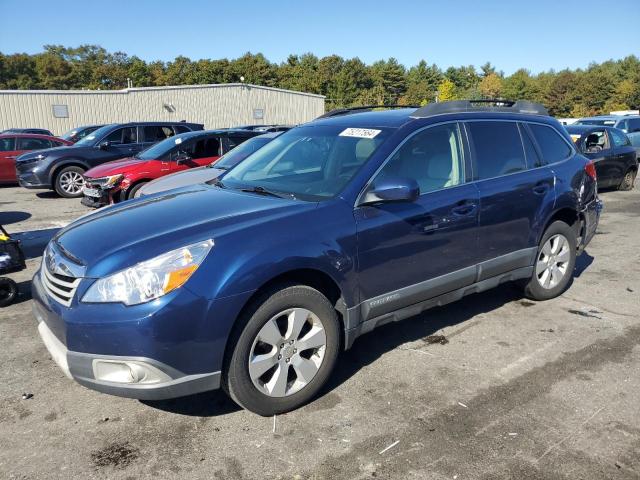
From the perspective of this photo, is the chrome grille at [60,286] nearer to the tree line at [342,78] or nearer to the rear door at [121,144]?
the rear door at [121,144]

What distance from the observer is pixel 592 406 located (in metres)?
3.29

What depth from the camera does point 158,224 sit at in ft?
10.4

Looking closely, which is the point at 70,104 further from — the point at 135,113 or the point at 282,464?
the point at 282,464

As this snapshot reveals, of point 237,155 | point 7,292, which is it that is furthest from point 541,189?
point 237,155

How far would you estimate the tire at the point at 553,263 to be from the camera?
16.3ft

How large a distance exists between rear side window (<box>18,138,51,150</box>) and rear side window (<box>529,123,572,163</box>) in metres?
13.7

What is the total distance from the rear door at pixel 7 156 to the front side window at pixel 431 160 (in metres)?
13.7

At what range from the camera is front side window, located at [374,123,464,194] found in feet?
12.4

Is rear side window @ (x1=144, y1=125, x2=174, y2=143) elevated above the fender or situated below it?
above

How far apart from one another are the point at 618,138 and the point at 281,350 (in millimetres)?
12220

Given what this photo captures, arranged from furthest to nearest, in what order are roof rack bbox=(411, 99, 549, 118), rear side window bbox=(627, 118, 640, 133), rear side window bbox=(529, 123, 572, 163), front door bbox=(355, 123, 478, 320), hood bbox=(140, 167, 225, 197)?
rear side window bbox=(627, 118, 640, 133)
hood bbox=(140, 167, 225, 197)
rear side window bbox=(529, 123, 572, 163)
roof rack bbox=(411, 99, 549, 118)
front door bbox=(355, 123, 478, 320)

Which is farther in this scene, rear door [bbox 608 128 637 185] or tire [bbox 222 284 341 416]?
rear door [bbox 608 128 637 185]

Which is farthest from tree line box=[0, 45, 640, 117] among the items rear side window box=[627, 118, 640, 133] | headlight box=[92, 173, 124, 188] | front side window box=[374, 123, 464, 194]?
front side window box=[374, 123, 464, 194]

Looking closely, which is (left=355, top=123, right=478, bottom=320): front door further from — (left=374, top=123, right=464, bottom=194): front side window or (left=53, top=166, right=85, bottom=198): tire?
(left=53, top=166, right=85, bottom=198): tire
